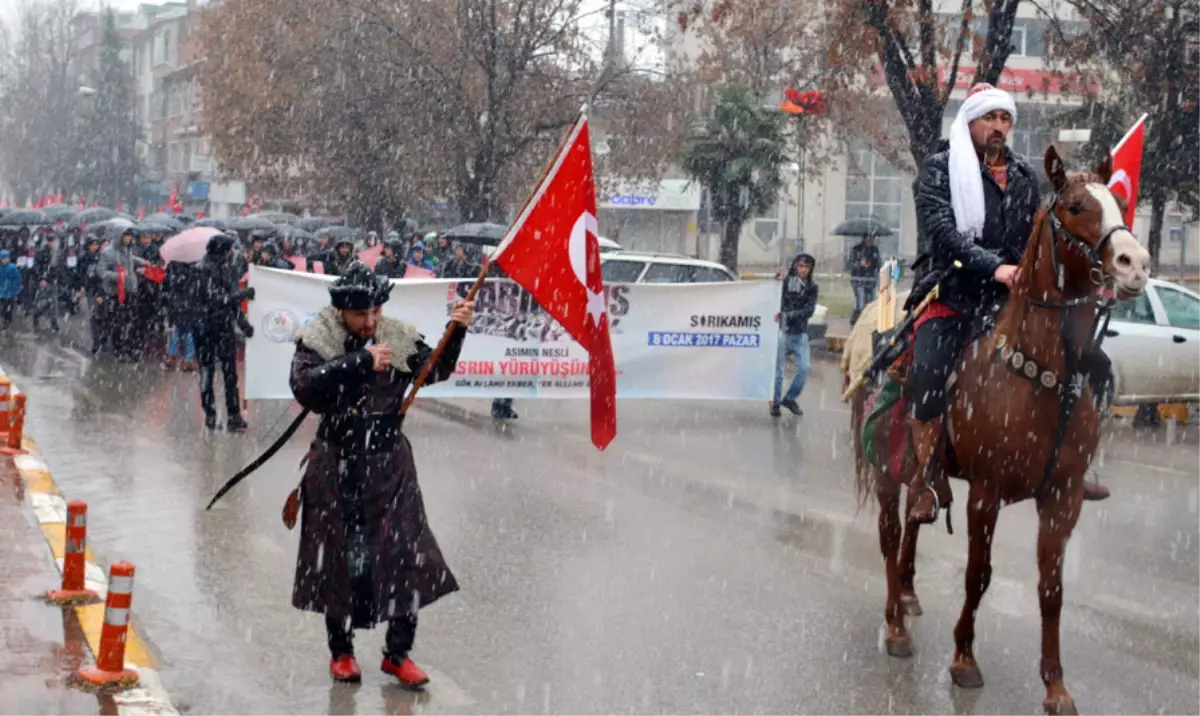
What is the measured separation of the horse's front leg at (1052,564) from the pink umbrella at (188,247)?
13963 millimetres

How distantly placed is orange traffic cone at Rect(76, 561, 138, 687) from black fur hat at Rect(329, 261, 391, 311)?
1.39 m

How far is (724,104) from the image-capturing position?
1321 inches

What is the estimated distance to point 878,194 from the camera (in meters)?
62.2

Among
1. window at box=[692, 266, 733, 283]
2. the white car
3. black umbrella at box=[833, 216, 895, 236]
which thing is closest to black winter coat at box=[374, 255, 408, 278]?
window at box=[692, 266, 733, 283]

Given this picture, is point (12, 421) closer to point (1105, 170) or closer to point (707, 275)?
point (1105, 170)

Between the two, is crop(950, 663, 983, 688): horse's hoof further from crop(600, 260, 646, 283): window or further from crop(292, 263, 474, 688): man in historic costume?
crop(600, 260, 646, 283): window

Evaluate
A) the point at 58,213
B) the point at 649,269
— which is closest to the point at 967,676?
the point at 649,269

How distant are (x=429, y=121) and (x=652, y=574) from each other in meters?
23.8

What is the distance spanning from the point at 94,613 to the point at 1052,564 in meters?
4.52

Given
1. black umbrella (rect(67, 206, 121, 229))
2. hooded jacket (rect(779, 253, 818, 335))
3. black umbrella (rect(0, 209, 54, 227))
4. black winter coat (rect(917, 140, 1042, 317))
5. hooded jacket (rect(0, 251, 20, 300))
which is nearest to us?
black winter coat (rect(917, 140, 1042, 317))

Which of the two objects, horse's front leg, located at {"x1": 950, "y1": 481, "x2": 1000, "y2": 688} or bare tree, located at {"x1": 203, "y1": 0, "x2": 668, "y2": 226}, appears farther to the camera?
bare tree, located at {"x1": 203, "y1": 0, "x2": 668, "y2": 226}

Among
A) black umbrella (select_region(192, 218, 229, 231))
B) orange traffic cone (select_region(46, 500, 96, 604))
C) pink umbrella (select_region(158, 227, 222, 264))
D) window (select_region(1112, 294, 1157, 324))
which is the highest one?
black umbrella (select_region(192, 218, 229, 231))

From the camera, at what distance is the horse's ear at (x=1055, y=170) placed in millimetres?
6371

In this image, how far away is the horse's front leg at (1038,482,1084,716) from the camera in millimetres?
6484
